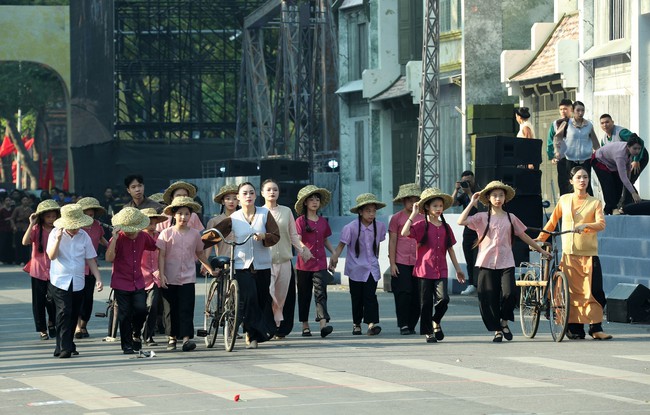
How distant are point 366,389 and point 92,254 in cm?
516

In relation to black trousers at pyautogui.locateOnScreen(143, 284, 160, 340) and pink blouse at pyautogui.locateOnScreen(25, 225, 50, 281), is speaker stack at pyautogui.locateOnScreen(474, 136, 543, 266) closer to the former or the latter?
black trousers at pyautogui.locateOnScreen(143, 284, 160, 340)

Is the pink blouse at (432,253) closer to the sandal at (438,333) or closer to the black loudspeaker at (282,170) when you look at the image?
the sandal at (438,333)

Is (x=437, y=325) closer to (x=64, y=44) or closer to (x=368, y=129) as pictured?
(x=368, y=129)

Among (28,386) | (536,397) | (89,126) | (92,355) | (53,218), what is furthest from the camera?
(89,126)

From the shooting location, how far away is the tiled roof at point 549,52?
113 ft

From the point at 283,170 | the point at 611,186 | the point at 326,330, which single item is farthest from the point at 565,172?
the point at 283,170

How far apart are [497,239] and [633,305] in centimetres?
306

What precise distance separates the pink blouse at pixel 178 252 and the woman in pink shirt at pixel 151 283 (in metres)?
0.32

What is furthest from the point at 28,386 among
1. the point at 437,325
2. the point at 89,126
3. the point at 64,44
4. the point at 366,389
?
the point at 64,44

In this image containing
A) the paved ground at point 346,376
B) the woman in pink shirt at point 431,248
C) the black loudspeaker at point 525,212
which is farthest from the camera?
the black loudspeaker at point 525,212

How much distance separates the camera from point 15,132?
8519 cm

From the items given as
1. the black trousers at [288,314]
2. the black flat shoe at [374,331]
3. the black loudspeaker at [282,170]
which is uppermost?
the black loudspeaker at [282,170]

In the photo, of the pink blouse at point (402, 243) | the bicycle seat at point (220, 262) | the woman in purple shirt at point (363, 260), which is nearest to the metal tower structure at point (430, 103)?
the woman in purple shirt at point (363, 260)

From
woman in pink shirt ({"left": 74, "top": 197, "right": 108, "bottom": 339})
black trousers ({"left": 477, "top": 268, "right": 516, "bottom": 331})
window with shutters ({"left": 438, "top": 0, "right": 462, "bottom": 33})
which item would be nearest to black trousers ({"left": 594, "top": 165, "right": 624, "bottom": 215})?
black trousers ({"left": 477, "top": 268, "right": 516, "bottom": 331})
